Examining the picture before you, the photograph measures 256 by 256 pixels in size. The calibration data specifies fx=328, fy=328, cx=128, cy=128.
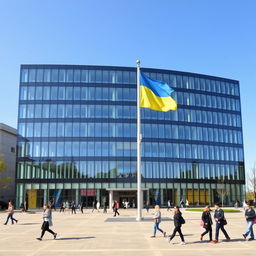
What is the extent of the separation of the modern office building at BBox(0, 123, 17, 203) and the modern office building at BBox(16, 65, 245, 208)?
9.24 meters

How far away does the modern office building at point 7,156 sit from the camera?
228 feet

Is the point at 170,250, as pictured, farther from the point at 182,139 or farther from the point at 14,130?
the point at 14,130

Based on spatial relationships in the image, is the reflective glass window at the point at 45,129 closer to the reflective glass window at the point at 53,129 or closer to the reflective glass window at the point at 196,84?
the reflective glass window at the point at 53,129

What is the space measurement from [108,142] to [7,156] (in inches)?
966

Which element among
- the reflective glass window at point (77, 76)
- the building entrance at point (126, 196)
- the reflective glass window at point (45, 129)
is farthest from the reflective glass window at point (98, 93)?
the building entrance at point (126, 196)

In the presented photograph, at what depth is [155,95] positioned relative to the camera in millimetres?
25656

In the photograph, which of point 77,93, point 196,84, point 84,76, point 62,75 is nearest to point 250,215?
point 77,93

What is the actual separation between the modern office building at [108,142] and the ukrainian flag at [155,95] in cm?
3685

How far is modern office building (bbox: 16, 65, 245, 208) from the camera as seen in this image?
6225cm

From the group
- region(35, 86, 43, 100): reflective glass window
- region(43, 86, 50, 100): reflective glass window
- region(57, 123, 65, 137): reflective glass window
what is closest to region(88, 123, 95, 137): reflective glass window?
region(57, 123, 65, 137): reflective glass window

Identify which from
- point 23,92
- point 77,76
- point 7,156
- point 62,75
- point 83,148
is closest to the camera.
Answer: point 83,148

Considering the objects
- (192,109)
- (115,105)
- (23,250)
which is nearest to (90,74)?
(115,105)

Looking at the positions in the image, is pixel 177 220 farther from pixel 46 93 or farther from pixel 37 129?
pixel 46 93

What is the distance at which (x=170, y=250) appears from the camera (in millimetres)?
12055
